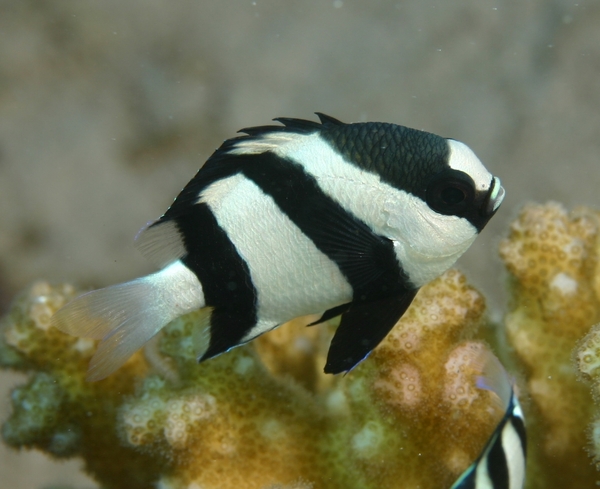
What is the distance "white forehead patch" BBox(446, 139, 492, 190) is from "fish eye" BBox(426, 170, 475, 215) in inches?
0.5

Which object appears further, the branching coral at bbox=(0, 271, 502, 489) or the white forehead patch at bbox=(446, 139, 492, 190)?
the branching coral at bbox=(0, 271, 502, 489)

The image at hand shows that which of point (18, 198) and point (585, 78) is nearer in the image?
point (585, 78)

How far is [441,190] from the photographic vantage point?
3.83ft

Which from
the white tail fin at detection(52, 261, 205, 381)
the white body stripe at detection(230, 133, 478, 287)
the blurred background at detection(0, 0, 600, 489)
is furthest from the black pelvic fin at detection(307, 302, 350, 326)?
the blurred background at detection(0, 0, 600, 489)

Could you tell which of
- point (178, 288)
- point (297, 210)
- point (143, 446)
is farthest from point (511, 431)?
point (143, 446)

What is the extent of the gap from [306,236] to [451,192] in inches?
14.2

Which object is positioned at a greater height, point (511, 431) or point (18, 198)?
point (511, 431)

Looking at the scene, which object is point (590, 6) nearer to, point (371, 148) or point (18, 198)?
point (371, 148)

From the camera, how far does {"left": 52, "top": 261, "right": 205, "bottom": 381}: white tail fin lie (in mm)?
1231

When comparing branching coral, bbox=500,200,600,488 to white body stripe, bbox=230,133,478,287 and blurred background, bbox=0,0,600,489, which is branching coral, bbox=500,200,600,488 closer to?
white body stripe, bbox=230,133,478,287

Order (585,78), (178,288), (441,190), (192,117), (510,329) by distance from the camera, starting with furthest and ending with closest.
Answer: (192,117) < (585,78) < (510,329) < (178,288) < (441,190)

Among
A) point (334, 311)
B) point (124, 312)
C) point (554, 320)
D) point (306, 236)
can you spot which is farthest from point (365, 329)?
point (554, 320)

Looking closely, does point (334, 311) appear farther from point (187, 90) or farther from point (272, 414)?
point (187, 90)

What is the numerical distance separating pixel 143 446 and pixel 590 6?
12.1 feet
